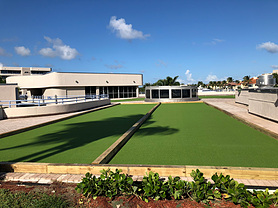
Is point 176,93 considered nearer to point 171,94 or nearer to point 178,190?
point 171,94

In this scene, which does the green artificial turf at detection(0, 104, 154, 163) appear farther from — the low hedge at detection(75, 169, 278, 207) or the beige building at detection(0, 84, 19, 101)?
the beige building at detection(0, 84, 19, 101)

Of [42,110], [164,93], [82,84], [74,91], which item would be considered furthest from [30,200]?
[74,91]

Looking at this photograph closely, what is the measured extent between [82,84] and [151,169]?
39386 millimetres

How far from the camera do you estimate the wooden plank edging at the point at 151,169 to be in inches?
165

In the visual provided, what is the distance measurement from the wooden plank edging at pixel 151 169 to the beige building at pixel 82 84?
3699 cm

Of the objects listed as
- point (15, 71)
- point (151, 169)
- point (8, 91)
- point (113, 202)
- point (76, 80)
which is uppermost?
point (15, 71)

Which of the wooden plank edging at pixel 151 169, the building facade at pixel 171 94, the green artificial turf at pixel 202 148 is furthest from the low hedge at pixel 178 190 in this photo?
the building facade at pixel 171 94

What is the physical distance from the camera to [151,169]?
14.8 feet

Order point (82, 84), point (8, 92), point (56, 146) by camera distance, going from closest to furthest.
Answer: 1. point (56, 146)
2. point (8, 92)
3. point (82, 84)

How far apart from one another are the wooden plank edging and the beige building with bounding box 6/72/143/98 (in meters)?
37.0

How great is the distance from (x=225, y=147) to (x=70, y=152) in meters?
5.07

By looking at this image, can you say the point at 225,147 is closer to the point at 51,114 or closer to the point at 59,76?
the point at 51,114

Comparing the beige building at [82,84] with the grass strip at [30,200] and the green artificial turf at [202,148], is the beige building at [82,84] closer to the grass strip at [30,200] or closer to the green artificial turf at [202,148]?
the green artificial turf at [202,148]

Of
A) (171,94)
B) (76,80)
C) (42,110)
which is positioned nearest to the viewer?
(42,110)
